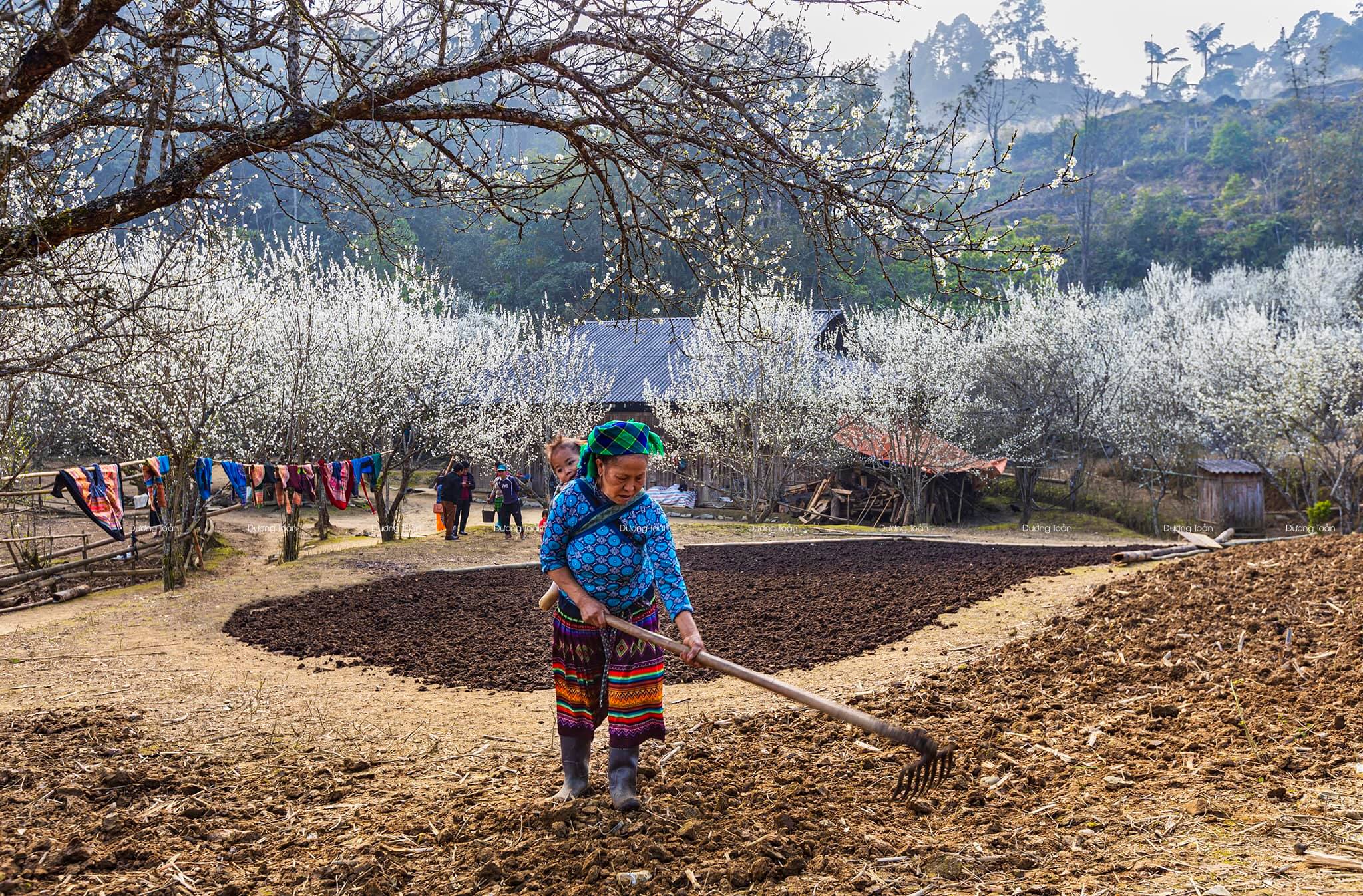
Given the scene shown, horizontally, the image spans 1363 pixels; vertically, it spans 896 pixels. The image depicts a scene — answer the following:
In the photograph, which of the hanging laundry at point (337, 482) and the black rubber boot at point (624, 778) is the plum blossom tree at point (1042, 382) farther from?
the black rubber boot at point (624, 778)

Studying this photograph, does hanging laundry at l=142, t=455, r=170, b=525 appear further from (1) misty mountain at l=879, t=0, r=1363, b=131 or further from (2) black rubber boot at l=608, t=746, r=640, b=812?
(1) misty mountain at l=879, t=0, r=1363, b=131

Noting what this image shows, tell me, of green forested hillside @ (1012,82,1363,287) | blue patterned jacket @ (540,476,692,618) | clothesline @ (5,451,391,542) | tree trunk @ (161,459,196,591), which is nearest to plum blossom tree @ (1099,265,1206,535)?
green forested hillside @ (1012,82,1363,287)

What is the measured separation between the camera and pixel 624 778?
3885 mm

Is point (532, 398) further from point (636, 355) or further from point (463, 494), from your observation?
point (636, 355)

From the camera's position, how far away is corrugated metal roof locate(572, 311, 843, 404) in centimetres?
3145

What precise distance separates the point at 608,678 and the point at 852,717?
3.49 feet

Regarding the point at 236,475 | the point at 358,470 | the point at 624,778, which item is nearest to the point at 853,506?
the point at 358,470

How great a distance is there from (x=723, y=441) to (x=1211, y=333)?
15341 mm

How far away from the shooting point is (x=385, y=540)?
1759 cm

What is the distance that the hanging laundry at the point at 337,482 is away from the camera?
1596 cm

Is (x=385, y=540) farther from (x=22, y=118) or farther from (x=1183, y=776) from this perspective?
(x=1183, y=776)

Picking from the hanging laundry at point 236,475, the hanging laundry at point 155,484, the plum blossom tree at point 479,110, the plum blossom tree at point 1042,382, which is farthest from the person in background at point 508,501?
the plum blossom tree at point 1042,382

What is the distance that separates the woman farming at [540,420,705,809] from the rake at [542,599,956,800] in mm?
136

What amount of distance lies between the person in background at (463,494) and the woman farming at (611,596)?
1386 centimetres
